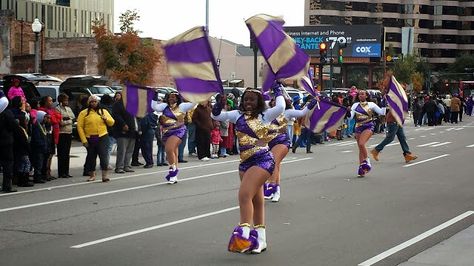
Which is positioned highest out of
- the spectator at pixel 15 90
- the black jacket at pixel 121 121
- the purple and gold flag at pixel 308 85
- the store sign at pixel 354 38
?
the store sign at pixel 354 38

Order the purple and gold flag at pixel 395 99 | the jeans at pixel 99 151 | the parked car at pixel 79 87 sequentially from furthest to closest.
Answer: the parked car at pixel 79 87 → the purple and gold flag at pixel 395 99 → the jeans at pixel 99 151

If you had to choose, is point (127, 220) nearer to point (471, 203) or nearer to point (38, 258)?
point (38, 258)

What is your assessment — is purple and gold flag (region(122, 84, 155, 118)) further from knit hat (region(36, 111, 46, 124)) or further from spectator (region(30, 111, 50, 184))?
knit hat (region(36, 111, 46, 124))

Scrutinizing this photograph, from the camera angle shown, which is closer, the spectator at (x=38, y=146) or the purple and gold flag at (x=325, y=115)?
the purple and gold flag at (x=325, y=115)

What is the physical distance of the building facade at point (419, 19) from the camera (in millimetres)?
128875

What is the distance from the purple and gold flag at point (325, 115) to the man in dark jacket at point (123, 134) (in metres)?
6.39

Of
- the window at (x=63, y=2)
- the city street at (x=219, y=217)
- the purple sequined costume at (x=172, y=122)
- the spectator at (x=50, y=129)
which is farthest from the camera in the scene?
the window at (x=63, y=2)

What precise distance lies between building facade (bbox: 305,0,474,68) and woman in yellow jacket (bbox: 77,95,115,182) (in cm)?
11543

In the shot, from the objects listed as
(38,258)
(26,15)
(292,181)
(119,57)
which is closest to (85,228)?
(38,258)

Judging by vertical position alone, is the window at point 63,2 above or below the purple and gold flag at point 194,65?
above

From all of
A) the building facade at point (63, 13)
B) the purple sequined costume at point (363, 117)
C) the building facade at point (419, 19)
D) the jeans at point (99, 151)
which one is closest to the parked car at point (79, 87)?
the jeans at point (99, 151)

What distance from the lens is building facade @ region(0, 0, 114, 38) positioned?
2389 inches

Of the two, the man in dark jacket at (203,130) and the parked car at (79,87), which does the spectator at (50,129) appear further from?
the parked car at (79,87)

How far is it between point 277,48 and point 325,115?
111 inches
